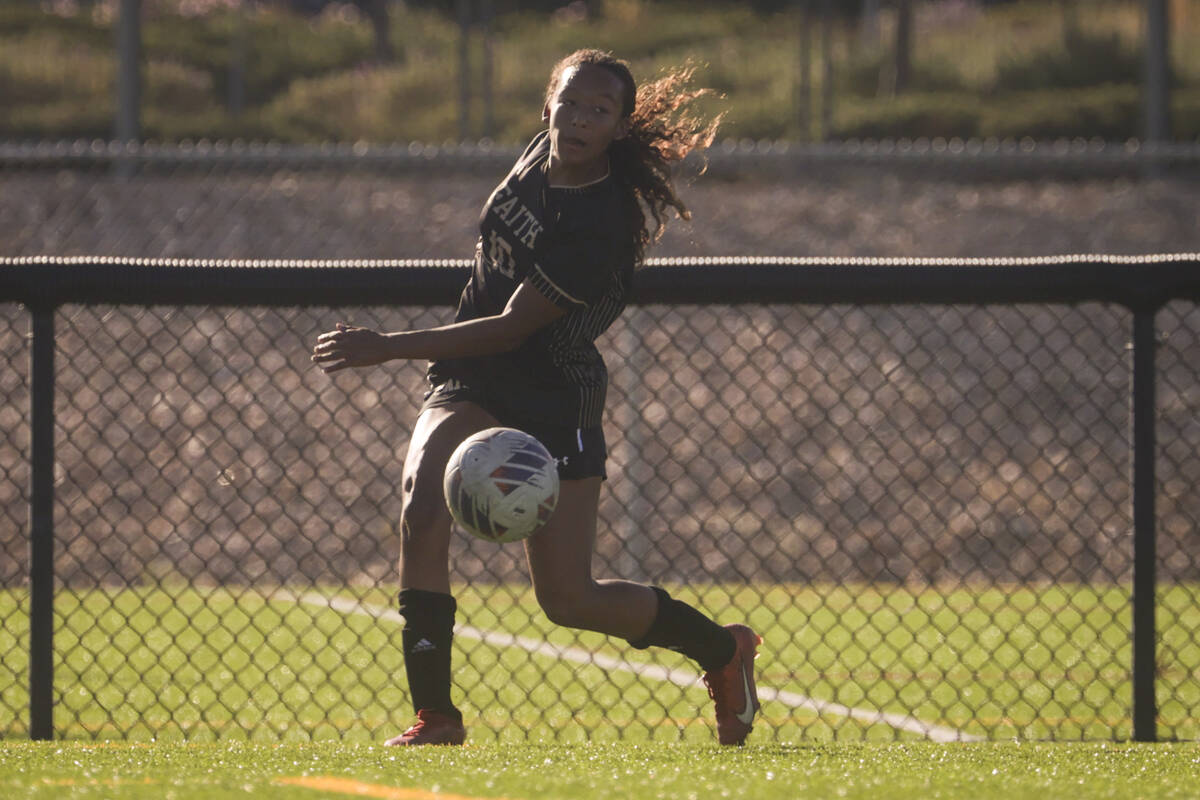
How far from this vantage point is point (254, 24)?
30.3 m

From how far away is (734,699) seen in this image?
430cm

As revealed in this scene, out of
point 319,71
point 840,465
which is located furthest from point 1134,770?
point 319,71

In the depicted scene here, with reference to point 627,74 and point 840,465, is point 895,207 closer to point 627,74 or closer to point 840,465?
point 840,465

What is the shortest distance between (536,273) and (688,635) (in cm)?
115

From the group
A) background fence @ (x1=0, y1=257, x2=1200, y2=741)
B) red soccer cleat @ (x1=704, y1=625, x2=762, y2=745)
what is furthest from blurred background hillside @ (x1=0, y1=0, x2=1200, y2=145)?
red soccer cleat @ (x1=704, y1=625, x2=762, y2=745)

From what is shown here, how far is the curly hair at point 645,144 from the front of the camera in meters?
4.04

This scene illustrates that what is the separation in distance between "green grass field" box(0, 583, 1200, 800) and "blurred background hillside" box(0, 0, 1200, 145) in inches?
352

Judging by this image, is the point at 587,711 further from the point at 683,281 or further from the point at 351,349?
the point at 351,349

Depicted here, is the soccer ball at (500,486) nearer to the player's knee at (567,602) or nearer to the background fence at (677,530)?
the player's knee at (567,602)

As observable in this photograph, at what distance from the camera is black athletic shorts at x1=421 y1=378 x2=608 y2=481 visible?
4020mm

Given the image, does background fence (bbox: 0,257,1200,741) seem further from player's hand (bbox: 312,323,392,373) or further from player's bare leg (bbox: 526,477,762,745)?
player's hand (bbox: 312,323,392,373)

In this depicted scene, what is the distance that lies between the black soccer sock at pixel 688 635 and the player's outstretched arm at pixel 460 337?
0.88 meters

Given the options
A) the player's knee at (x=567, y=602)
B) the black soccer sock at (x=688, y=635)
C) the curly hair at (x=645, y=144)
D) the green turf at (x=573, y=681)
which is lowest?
the green turf at (x=573, y=681)

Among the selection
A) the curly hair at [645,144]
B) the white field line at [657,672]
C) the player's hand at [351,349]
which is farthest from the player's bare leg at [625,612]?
the curly hair at [645,144]
